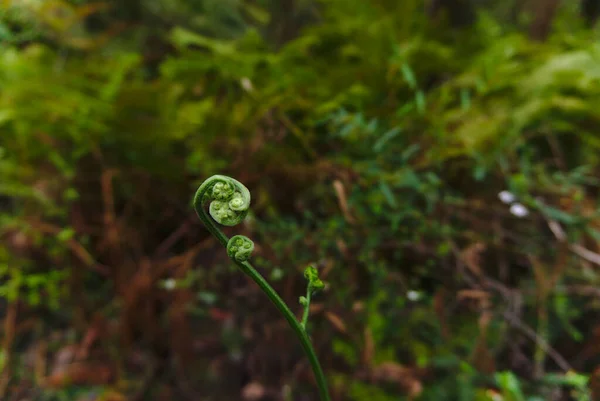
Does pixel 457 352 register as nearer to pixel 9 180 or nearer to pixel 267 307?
pixel 267 307

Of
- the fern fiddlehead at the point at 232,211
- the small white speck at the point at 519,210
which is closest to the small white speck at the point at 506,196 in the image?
the small white speck at the point at 519,210

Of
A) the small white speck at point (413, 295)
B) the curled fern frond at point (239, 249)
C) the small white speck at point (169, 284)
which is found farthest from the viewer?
the small white speck at point (169, 284)

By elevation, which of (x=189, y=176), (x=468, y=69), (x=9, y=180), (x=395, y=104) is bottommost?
(x=9, y=180)

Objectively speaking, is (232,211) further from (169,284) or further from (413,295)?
(169,284)

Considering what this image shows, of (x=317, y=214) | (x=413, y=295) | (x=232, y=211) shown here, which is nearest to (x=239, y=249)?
(x=232, y=211)

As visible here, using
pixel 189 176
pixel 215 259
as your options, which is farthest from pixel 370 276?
pixel 189 176

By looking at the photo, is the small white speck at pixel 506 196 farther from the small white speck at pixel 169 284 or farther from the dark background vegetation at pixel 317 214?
the small white speck at pixel 169 284

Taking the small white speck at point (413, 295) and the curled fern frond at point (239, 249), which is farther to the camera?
the small white speck at point (413, 295)
